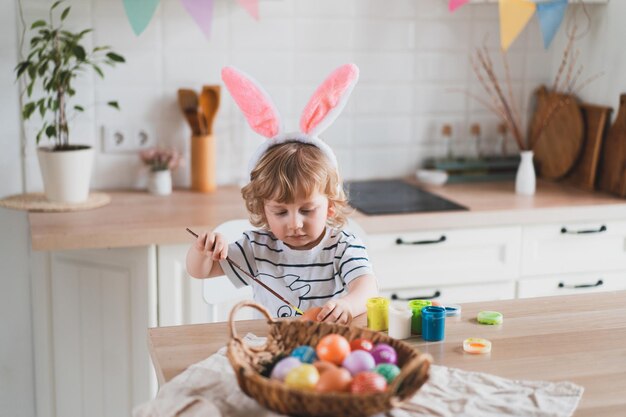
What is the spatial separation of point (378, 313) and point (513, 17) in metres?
1.97

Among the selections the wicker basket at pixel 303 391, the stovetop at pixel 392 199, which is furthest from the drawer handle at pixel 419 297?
the wicker basket at pixel 303 391

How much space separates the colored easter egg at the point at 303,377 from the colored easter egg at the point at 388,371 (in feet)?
0.33

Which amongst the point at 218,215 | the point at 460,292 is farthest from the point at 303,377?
the point at 460,292

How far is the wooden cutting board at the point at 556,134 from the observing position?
3.33 meters

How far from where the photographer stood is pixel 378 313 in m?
1.77

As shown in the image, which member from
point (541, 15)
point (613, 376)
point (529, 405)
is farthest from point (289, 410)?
point (541, 15)

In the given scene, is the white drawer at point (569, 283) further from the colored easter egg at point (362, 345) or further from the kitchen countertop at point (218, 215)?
the colored easter egg at point (362, 345)

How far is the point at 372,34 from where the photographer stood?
10.9ft

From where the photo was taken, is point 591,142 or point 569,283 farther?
point 591,142

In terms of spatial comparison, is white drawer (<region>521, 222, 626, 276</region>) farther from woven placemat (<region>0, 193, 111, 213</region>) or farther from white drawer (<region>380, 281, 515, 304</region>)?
woven placemat (<region>0, 193, 111, 213</region>)

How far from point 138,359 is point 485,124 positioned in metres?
1.69

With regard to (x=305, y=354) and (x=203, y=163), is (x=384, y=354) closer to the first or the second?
(x=305, y=354)

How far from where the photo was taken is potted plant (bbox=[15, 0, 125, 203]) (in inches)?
107

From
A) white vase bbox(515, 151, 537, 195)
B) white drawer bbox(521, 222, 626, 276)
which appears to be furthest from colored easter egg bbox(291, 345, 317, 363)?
white vase bbox(515, 151, 537, 195)
